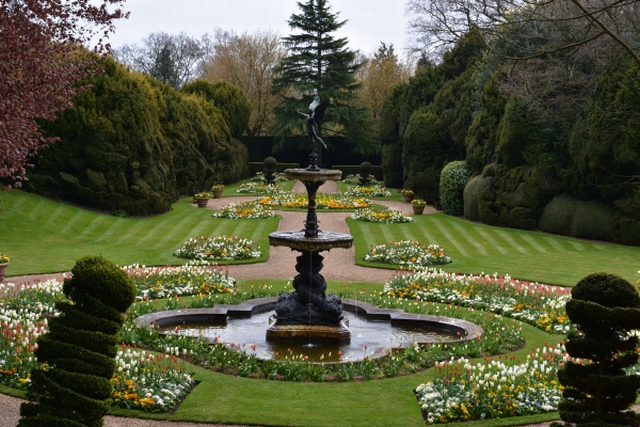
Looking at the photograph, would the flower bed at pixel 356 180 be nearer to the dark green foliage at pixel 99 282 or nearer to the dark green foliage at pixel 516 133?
the dark green foliage at pixel 516 133

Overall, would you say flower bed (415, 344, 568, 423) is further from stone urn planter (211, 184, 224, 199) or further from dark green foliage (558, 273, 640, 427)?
stone urn planter (211, 184, 224, 199)

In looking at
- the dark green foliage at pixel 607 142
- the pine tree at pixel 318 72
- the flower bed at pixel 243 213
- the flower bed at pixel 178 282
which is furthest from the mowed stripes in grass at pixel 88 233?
the pine tree at pixel 318 72

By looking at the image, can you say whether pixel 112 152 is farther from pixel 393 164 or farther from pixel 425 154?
pixel 393 164

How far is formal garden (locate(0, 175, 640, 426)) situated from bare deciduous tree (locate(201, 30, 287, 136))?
3295cm

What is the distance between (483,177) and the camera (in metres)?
29.5

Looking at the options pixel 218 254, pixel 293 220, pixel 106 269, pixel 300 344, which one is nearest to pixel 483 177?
pixel 293 220

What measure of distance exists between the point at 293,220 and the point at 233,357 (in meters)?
18.6

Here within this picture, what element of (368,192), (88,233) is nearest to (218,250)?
(88,233)

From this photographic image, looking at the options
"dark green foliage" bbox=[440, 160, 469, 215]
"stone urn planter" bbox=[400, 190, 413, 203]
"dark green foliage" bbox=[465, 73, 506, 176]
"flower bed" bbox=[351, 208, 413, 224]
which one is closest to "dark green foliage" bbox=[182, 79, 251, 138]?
"stone urn planter" bbox=[400, 190, 413, 203]

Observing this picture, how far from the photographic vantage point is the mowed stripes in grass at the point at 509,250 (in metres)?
18.7

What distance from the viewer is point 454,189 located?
32.1 meters

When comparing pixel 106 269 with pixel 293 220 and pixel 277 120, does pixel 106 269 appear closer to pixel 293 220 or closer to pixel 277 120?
pixel 293 220

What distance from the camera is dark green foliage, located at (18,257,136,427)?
6.34 m

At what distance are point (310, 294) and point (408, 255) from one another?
807 centimetres
